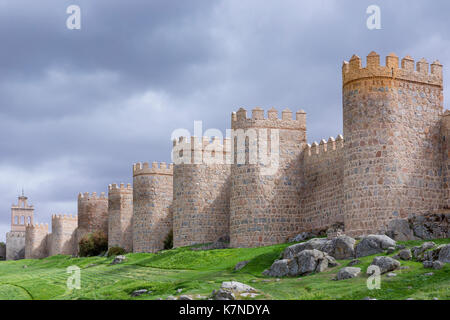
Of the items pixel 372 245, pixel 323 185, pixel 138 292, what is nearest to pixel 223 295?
→ pixel 138 292

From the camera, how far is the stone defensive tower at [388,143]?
87.6 ft

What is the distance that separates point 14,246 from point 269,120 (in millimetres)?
58042

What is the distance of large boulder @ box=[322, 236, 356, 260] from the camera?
23.9 metres

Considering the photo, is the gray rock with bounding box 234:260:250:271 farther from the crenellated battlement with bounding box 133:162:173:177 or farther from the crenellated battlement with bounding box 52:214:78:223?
the crenellated battlement with bounding box 52:214:78:223

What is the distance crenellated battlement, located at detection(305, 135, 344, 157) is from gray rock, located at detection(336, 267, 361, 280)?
12.3 metres

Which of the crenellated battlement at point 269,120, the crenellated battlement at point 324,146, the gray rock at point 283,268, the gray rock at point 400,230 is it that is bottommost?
the gray rock at point 283,268

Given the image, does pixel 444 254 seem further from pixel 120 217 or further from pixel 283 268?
pixel 120 217

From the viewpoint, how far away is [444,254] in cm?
2005

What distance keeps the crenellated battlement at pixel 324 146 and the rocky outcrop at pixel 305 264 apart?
390 inches

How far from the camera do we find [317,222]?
33188 mm

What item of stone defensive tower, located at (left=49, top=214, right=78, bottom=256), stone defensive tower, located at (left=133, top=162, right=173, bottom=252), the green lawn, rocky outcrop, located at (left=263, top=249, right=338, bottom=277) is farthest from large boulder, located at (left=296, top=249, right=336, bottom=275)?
stone defensive tower, located at (left=49, top=214, right=78, bottom=256)

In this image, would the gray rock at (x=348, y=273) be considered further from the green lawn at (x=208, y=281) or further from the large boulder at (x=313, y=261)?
the large boulder at (x=313, y=261)

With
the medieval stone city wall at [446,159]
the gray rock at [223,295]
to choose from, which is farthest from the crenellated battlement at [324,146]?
the gray rock at [223,295]
